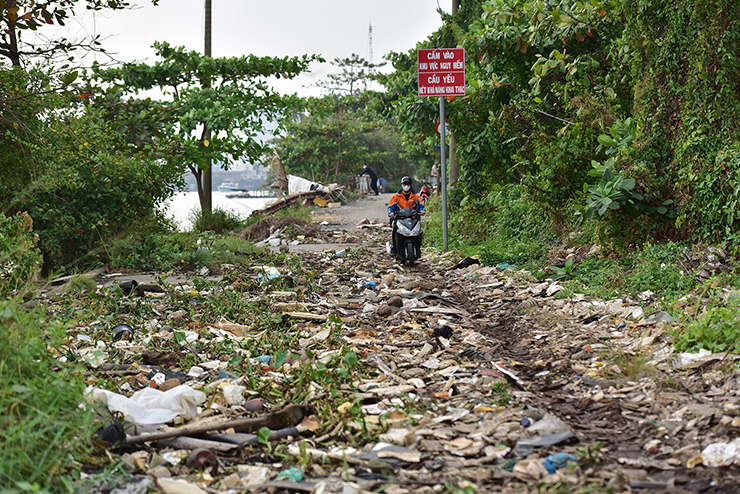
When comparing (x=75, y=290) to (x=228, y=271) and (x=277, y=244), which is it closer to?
(x=228, y=271)

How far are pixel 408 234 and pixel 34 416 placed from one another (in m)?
8.61

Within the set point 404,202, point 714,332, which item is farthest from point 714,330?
point 404,202

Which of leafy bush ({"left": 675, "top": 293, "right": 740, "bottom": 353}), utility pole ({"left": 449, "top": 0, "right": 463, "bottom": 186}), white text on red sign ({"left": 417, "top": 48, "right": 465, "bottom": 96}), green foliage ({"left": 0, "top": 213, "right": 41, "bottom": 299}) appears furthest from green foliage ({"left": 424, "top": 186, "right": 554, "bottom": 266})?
green foliage ({"left": 0, "top": 213, "right": 41, "bottom": 299})

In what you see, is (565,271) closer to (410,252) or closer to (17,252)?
(410,252)

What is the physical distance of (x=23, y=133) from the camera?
7992 millimetres

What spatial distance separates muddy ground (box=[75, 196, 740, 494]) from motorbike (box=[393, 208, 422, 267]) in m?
4.15

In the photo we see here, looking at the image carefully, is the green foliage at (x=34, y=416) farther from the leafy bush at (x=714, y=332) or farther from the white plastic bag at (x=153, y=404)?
the leafy bush at (x=714, y=332)

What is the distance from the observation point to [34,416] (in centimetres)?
304

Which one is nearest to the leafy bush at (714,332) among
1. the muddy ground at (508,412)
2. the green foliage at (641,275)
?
the muddy ground at (508,412)

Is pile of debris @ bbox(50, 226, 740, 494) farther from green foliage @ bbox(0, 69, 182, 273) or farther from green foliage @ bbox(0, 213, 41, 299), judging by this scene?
green foliage @ bbox(0, 69, 182, 273)

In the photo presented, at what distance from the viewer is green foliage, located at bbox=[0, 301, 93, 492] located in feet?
9.09

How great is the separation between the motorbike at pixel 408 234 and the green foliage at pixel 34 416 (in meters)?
8.15

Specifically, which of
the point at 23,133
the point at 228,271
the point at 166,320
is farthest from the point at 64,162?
the point at 166,320

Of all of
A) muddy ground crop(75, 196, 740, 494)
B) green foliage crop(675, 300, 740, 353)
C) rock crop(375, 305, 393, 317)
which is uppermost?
green foliage crop(675, 300, 740, 353)
